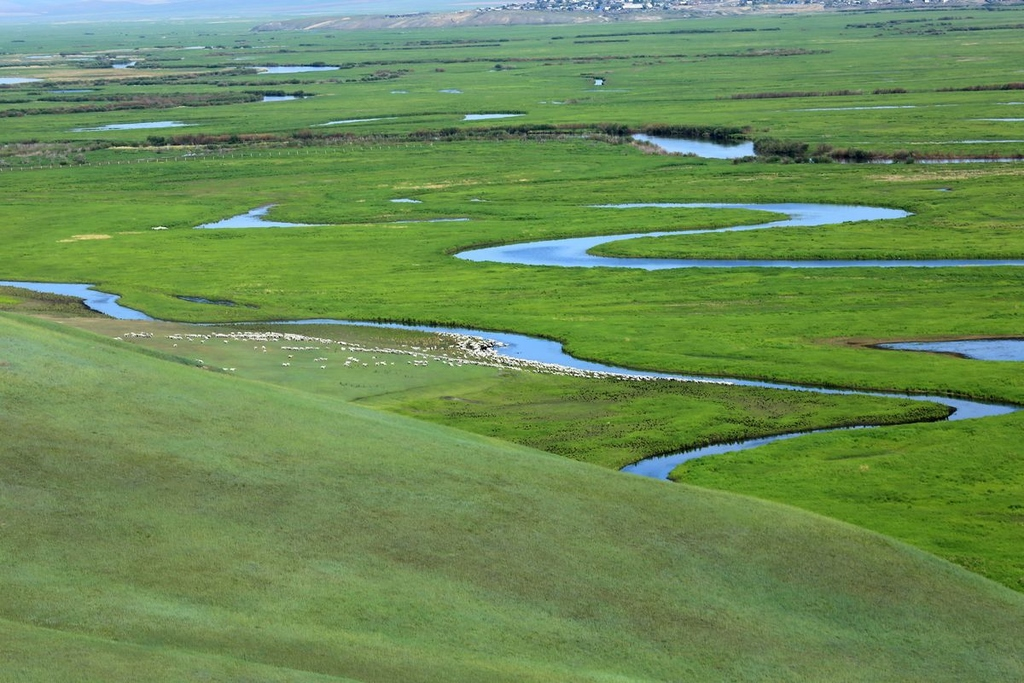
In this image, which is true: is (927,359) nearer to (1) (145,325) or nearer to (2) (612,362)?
(2) (612,362)

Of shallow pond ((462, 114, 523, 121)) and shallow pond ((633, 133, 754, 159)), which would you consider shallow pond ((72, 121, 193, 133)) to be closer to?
shallow pond ((462, 114, 523, 121))

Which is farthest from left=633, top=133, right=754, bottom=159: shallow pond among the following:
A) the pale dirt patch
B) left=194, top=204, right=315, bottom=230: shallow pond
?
the pale dirt patch

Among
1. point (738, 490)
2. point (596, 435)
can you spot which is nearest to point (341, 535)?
point (738, 490)

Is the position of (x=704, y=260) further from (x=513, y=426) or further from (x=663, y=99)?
(x=663, y=99)

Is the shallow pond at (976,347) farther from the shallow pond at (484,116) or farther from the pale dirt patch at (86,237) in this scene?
the shallow pond at (484,116)

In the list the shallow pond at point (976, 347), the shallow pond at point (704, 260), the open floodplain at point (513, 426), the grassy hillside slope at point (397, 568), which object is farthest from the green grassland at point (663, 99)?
the grassy hillside slope at point (397, 568)

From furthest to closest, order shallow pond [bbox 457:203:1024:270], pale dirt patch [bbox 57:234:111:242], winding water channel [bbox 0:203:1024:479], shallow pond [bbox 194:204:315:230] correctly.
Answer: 1. shallow pond [bbox 194:204:315:230]
2. pale dirt patch [bbox 57:234:111:242]
3. shallow pond [bbox 457:203:1024:270]
4. winding water channel [bbox 0:203:1024:479]
